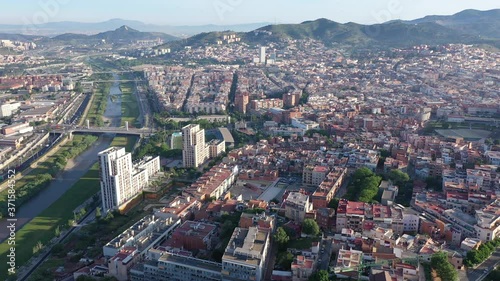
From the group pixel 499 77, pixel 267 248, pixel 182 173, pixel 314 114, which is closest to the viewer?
pixel 267 248

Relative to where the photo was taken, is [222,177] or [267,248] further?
[222,177]

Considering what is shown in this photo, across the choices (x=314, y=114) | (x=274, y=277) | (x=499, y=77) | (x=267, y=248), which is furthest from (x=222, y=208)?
(x=499, y=77)

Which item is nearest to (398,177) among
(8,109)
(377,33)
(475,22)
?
(8,109)

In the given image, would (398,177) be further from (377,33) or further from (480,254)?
(377,33)

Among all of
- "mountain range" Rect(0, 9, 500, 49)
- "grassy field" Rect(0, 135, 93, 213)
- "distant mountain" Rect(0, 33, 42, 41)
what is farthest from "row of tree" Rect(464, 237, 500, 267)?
"distant mountain" Rect(0, 33, 42, 41)

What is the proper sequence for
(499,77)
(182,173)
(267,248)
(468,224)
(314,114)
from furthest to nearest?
(499,77) < (314,114) < (182,173) < (468,224) < (267,248)

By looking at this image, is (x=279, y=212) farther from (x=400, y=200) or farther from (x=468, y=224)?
(x=468, y=224)

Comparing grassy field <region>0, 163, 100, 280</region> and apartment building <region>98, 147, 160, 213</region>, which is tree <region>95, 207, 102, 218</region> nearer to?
apartment building <region>98, 147, 160, 213</region>

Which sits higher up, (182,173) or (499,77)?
(499,77)
